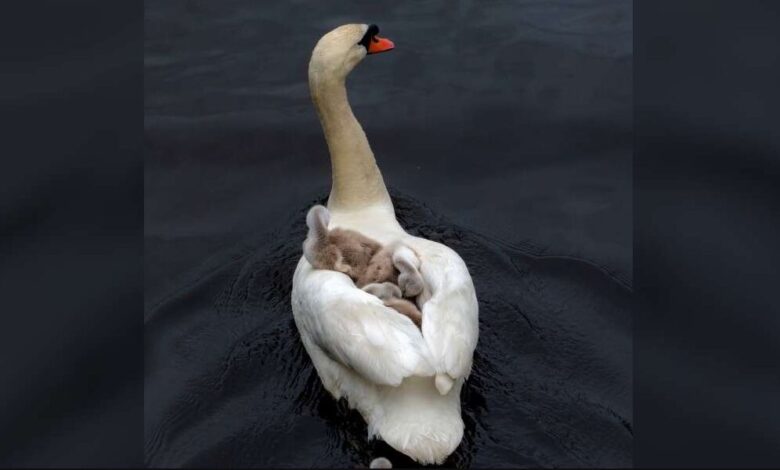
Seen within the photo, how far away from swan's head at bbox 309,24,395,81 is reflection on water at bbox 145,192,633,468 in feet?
4.40

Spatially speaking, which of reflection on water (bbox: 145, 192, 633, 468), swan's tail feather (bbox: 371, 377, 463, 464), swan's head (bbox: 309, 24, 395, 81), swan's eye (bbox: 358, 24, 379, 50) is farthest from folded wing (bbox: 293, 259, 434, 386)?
swan's eye (bbox: 358, 24, 379, 50)

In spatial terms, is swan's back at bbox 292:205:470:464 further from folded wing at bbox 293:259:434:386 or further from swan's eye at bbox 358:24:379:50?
swan's eye at bbox 358:24:379:50

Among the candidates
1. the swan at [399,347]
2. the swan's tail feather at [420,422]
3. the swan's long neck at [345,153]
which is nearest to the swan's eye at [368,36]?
the swan's long neck at [345,153]

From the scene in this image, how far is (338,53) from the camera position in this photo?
7.31m

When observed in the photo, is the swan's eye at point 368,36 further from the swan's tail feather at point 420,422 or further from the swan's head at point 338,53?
the swan's tail feather at point 420,422

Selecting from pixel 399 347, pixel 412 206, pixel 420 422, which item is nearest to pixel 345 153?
pixel 412 206

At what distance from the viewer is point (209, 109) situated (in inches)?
379

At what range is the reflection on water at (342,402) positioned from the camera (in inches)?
241

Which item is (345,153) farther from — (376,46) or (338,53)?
(376,46)

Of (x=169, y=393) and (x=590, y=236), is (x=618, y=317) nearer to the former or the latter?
(x=590, y=236)

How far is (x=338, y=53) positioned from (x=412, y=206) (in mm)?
Answer: 1638

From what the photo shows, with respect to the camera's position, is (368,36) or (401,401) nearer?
(401,401)

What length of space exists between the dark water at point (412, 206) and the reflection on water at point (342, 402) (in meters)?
0.01

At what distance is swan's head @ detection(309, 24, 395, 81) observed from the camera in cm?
730
